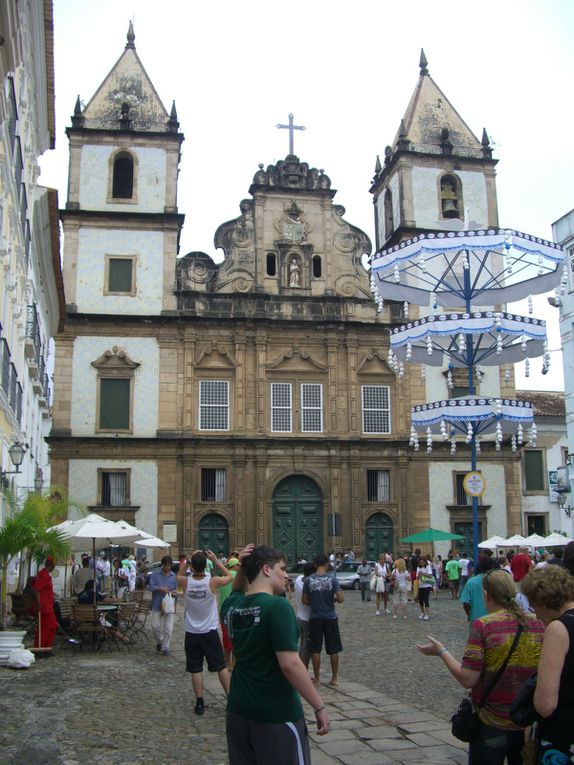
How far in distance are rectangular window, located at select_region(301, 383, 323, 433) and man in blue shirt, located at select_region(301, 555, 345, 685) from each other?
2312cm

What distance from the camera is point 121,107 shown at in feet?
119

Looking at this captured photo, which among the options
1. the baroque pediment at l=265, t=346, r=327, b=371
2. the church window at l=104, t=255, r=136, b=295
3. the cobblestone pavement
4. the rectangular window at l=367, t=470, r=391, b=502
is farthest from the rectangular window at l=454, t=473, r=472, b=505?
the cobblestone pavement

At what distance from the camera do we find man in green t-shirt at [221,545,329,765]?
Answer: 14.8 feet

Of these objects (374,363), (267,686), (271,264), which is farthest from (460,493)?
(267,686)

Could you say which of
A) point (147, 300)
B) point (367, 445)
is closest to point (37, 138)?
point (147, 300)

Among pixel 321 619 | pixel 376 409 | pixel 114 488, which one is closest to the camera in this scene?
pixel 321 619

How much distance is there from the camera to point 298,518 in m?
34.1

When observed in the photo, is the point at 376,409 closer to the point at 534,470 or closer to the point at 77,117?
the point at 534,470

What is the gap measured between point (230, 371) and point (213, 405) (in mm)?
1536

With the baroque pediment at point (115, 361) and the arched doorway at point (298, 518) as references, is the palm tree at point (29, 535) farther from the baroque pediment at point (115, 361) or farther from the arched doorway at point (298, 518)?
the arched doorway at point (298, 518)

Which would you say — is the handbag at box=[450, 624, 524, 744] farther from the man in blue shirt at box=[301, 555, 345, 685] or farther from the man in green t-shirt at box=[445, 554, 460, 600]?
the man in green t-shirt at box=[445, 554, 460, 600]

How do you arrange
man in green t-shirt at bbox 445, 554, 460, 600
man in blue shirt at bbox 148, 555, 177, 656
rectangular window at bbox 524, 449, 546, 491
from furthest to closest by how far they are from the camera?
1. rectangular window at bbox 524, 449, 546, 491
2. man in green t-shirt at bbox 445, 554, 460, 600
3. man in blue shirt at bbox 148, 555, 177, 656

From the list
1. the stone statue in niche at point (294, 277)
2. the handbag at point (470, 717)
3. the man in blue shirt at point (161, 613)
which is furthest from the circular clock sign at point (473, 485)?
the stone statue in niche at point (294, 277)

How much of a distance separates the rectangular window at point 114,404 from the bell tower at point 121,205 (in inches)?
111
